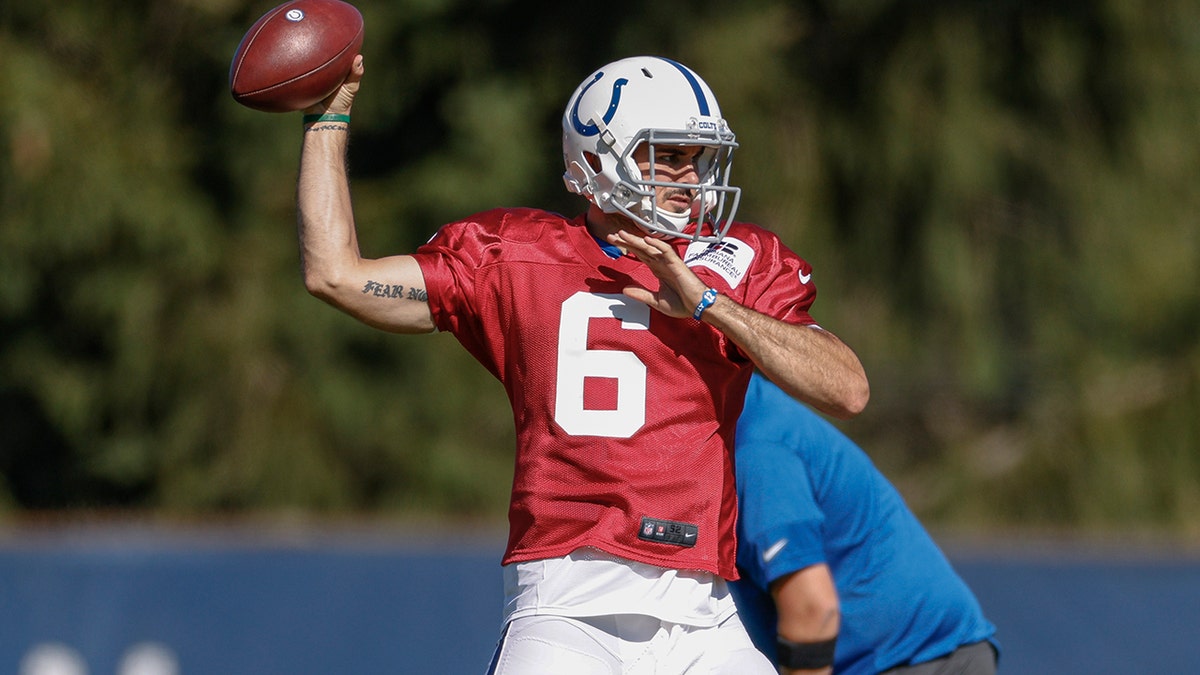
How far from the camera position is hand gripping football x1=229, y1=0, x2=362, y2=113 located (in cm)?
315

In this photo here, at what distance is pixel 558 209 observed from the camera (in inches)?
394

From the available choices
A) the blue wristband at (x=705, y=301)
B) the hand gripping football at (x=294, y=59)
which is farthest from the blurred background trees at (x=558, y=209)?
the blue wristband at (x=705, y=301)

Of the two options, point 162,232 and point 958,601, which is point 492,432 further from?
point 958,601

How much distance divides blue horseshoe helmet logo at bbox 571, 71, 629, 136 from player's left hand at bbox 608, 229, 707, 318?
0.32 metres

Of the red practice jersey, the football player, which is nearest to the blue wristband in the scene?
the football player

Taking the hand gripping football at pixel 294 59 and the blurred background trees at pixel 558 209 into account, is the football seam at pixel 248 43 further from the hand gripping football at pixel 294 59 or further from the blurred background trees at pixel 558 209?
the blurred background trees at pixel 558 209

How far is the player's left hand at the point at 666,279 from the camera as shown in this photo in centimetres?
291

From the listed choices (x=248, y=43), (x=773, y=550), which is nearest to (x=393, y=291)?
(x=248, y=43)

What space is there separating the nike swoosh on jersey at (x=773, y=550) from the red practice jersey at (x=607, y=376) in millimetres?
550

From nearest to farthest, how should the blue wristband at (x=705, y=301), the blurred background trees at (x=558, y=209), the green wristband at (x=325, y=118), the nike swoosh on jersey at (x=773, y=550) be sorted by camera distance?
1. the blue wristband at (x=705, y=301)
2. the green wristband at (x=325, y=118)
3. the nike swoosh on jersey at (x=773, y=550)
4. the blurred background trees at (x=558, y=209)

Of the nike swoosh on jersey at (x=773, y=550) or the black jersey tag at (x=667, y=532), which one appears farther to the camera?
the nike swoosh on jersey at (x=773, y=550)

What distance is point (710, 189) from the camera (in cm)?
310

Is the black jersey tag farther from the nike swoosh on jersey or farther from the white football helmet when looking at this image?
the nike swoosh on jersey

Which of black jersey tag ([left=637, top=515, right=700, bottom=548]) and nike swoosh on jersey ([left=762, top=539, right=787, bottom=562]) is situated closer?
black jersey tag ([left=637, top=515, right=700, bottom=548])
